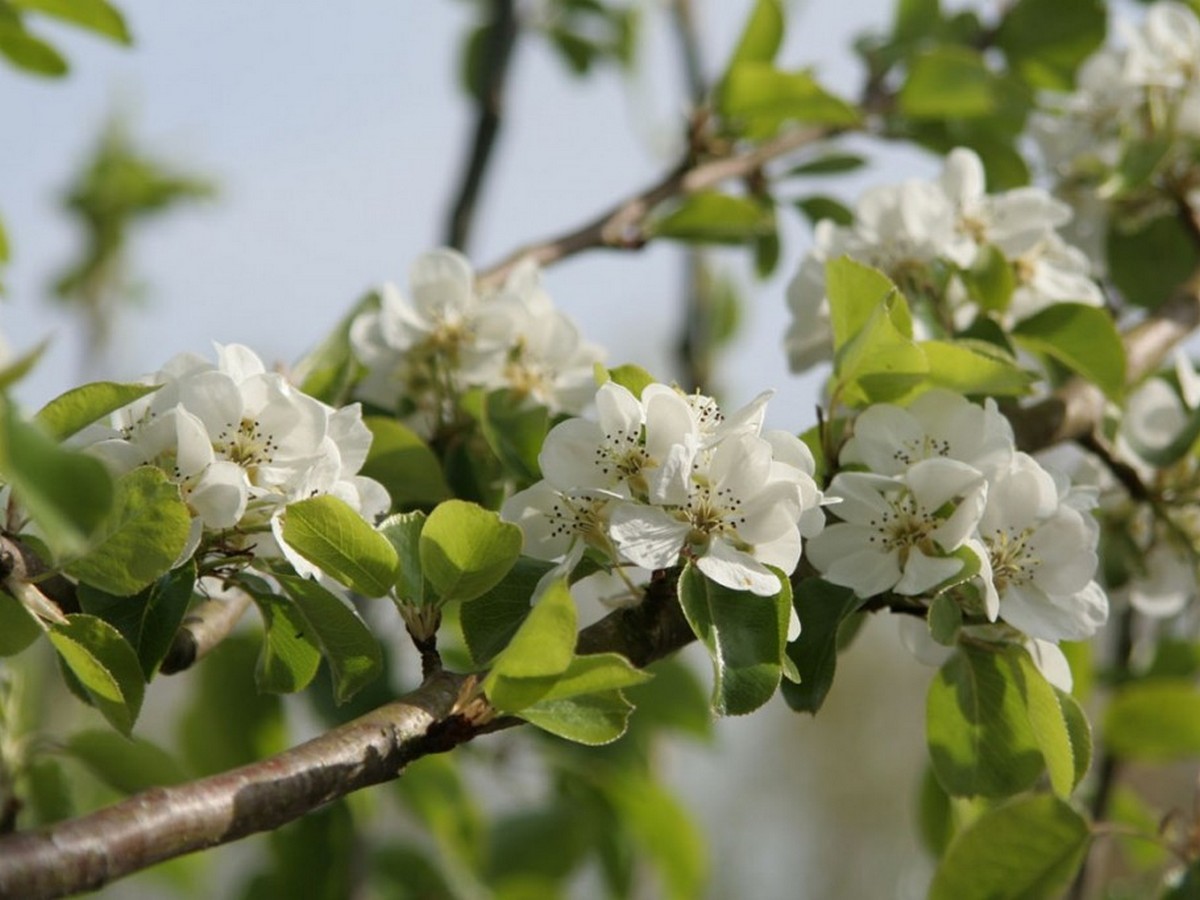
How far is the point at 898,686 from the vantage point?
12.0m

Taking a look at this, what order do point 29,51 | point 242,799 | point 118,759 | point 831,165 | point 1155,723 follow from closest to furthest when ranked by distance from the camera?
point 242,799 < point 118,759 < point 29,51 < point 831,165 < point 1155,723

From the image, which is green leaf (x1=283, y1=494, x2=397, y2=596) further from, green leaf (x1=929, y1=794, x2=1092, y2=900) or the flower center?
green leaf (x1=929, y1=794, x2=1092, y2=900)

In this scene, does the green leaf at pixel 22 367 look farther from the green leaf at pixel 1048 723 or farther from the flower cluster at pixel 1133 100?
the flower cluster at pixel 1133 100

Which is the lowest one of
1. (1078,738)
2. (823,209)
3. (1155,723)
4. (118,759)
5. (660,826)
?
(660,826)

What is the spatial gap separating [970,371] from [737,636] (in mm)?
323

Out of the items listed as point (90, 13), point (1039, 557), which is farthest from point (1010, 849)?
point (90, 13)

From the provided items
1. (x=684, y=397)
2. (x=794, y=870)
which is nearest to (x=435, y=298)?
(x=684, y=397)

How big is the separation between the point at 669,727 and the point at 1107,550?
0.88 meters

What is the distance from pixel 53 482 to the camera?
2.24 ft

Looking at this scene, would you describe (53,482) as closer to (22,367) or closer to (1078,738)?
(22,367)

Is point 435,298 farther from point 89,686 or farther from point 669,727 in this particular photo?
point 669,727

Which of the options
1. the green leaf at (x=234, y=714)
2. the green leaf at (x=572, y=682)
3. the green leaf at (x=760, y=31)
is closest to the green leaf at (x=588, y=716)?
the green leaf at (x=572, y=682)

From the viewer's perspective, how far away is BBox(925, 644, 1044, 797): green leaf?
3.71 ft

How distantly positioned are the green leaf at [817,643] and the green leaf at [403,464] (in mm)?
334
